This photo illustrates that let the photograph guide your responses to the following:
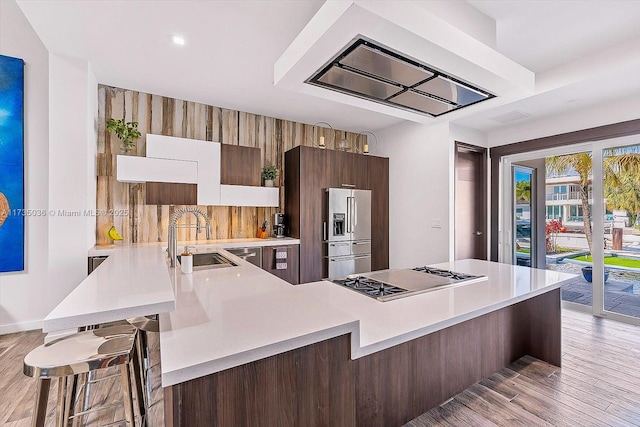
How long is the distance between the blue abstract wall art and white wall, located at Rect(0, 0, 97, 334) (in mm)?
58

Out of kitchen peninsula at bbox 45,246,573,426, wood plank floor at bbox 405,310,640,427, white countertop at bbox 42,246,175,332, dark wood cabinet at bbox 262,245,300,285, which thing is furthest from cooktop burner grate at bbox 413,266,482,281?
dark wood cabinet at bbox 262,245,300,285

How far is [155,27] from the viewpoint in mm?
2354

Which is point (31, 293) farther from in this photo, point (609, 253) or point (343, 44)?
point (609, 253)

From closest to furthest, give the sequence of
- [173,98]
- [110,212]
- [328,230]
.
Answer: [110,212] → [173,98] → [328,230]

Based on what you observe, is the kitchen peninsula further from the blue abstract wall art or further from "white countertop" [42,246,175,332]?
the blue abstract wall art

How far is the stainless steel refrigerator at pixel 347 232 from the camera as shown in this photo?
4.36m

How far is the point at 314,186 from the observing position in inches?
168

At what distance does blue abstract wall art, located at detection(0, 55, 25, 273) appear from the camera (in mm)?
3033

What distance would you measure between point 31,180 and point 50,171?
1.93ft

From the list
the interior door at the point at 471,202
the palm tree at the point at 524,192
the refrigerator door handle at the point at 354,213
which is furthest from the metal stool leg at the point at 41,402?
the palm tree at the point at 524,192

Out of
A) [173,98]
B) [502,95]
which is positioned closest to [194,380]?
[502,95]

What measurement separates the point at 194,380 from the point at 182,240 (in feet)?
11.1

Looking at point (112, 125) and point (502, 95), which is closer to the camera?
point (502, 95)

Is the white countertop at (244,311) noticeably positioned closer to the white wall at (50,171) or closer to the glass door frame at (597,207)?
the white wall at (50,171)
